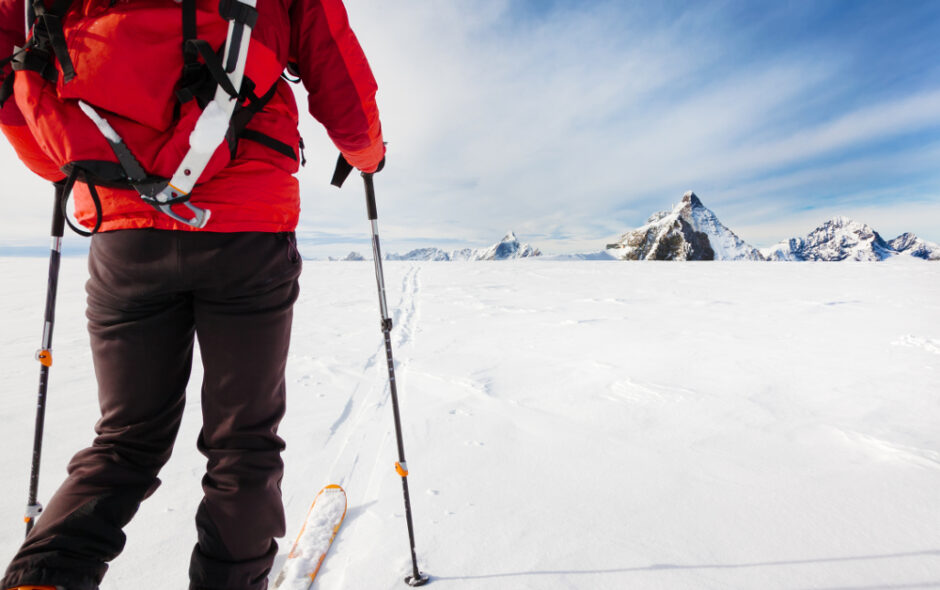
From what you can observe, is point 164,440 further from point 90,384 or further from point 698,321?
point 698,321

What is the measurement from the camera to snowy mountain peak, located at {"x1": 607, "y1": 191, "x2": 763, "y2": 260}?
13962 centimetres

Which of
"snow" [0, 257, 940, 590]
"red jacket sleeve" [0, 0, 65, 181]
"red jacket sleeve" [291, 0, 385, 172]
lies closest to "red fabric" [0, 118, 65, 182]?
"red jacket sleeve" [0, 0, 65, 181]

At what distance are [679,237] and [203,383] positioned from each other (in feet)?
524

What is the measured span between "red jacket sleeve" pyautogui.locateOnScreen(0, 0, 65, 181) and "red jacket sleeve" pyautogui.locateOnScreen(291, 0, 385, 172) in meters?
0.65

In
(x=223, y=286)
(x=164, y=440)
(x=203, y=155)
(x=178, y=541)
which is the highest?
(x=203, y=155)

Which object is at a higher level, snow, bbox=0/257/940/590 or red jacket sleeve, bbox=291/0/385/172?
red jacket sleeve, bbox=291/0/385/172

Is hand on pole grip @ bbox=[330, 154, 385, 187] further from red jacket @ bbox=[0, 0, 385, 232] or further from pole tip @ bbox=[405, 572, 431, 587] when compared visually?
pole tip @ bbox=[405, 572, 431, 587]

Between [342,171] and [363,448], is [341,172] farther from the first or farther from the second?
[363,448]

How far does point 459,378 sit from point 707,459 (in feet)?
6.47

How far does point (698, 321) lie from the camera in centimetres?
562

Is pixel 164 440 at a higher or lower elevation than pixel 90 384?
higher

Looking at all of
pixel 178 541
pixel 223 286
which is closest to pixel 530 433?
pixel 178 541

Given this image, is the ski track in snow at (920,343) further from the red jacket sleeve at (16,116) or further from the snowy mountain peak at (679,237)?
the snowy mountain peak at (679,237)

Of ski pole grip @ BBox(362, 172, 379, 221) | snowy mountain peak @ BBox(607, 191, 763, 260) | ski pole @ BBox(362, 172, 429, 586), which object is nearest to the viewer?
ski pole @ BBox(362, 172, 429, 586)
